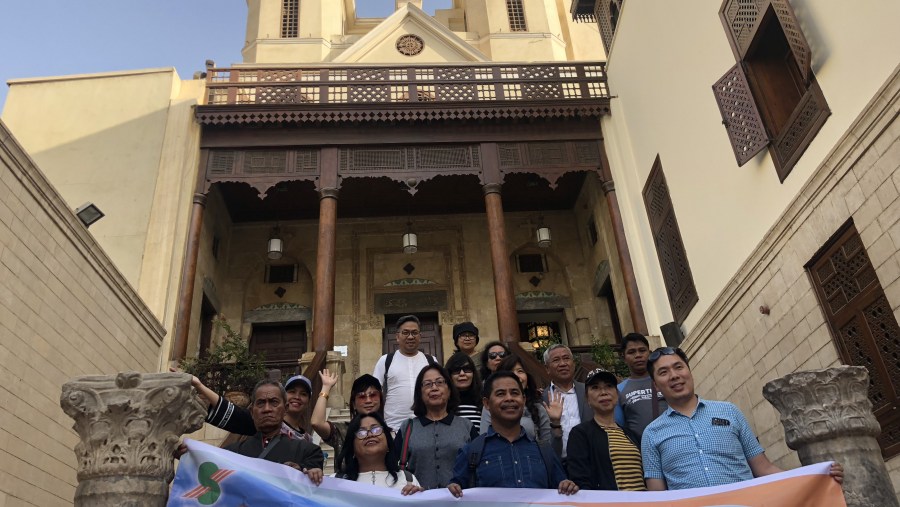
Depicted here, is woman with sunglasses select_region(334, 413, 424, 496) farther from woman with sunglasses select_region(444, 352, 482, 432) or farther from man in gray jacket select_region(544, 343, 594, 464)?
man in gray jacket select_region(544, 343, 594, 464)

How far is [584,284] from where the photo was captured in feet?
48.2

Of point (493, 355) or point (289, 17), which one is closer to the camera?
point (493, 355)

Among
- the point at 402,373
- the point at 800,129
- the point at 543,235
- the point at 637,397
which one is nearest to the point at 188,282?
the point at 543,235

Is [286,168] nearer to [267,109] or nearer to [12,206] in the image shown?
Result: [267,109]

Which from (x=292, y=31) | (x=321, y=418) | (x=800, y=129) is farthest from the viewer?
(x=292, y=31)

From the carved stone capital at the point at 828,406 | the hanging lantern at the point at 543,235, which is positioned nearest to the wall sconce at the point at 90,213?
the hanging lantern at the point at 543,235

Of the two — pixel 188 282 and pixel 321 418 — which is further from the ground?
pixel 188 282

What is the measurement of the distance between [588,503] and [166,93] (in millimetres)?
11303

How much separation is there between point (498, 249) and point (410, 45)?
10443 millimetres

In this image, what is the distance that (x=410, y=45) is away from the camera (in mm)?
19688

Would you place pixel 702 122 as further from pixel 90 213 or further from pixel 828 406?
pixel 90 213

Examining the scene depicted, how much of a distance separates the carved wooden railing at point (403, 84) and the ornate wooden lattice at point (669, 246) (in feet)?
8.30

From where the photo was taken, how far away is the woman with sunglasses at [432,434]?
3959 mm

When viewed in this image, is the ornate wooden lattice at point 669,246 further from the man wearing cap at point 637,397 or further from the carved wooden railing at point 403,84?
the man wearing cap at point 637,397
